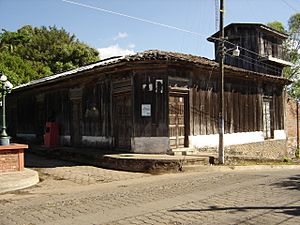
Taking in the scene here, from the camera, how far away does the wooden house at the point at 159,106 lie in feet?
42.0

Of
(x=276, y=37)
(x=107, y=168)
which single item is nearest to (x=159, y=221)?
(x=107, y=168)

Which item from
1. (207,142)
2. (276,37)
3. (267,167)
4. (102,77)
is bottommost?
(267,167)

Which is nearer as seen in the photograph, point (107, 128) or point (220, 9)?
point (220, 9)

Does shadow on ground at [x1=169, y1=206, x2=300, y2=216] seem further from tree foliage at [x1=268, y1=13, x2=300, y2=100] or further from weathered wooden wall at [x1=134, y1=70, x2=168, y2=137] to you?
tree foliage at [x1=268, y1=13, x2=300, y2=100]

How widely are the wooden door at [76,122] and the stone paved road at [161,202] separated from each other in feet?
20.7

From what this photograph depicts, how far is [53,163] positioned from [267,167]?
8483mm

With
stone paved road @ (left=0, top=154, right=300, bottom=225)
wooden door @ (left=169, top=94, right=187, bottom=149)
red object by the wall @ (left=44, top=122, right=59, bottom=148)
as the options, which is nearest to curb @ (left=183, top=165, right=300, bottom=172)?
stone paved road @ (left=0, top=154, right=300, bottom=225)

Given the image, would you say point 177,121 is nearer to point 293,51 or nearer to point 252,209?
point 252,209

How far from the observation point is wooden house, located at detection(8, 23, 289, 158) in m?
12.8

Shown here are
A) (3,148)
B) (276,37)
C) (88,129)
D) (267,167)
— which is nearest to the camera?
(3,148)

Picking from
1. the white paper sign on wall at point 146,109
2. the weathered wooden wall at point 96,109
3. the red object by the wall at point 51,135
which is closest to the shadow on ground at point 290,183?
the white paper sign on wall at point 146,109

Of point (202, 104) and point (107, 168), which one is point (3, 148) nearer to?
point (107, 168)

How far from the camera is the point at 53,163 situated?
13.6m

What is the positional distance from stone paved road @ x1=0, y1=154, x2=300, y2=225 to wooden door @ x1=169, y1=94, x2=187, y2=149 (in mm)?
3247
